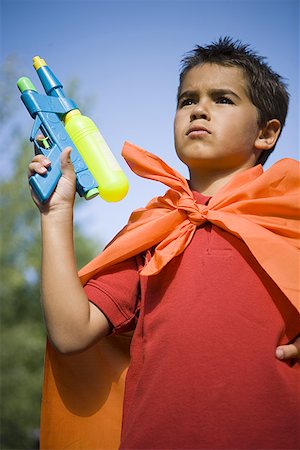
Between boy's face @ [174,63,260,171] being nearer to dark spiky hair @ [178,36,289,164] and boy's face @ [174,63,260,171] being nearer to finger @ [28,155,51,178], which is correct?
dark spiky hair @ [178,36,289,164]

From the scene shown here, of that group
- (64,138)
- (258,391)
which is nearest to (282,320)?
(258,391)

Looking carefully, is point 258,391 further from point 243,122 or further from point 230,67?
point 230,67

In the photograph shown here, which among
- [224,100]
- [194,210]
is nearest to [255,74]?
[224,100]

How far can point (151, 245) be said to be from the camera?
68.7 inches

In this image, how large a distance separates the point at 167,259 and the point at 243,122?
515 mm

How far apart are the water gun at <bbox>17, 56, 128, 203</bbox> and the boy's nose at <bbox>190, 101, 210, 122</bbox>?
1.03 feet

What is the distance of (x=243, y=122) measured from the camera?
1800 millimetres

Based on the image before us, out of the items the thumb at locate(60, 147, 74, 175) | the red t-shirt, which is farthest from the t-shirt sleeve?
the thumb at locate(60, 147, 74, 175)

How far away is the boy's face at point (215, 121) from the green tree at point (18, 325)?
9402 mm

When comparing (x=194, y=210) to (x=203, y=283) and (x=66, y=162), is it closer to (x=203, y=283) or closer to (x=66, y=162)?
(x=203, y=283)

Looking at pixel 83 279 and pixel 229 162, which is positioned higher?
pixel 229 162

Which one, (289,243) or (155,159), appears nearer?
(289,243)

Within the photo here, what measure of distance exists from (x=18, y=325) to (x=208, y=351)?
36.0 ft

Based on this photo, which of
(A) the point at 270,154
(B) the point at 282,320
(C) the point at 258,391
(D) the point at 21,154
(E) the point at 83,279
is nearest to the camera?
(C) the point at 258,391
